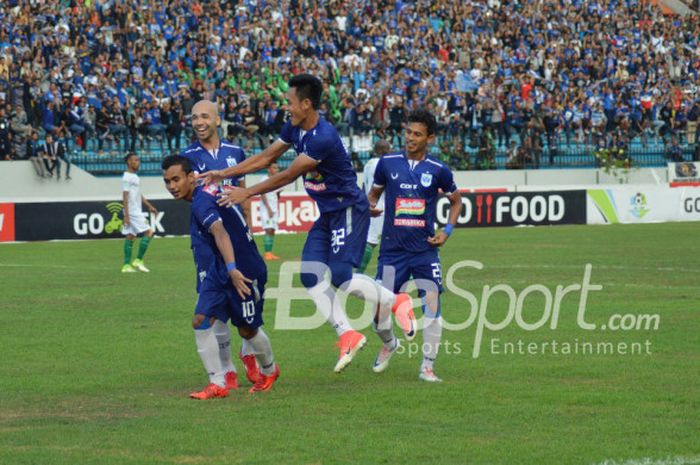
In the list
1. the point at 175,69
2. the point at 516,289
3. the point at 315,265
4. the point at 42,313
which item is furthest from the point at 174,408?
the point at 175,69

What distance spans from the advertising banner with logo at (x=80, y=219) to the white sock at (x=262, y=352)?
2296 centimetres

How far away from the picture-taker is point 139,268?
2356cm

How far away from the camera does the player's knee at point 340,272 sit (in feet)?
35.3

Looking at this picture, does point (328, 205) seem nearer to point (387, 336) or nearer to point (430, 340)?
point (387, 336)

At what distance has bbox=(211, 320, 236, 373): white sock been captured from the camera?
1040 cm

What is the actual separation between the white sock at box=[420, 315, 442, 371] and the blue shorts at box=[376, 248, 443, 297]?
1.08ft

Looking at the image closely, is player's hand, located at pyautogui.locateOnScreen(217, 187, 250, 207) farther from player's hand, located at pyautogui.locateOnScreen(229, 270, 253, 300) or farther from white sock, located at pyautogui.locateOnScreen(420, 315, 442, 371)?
white sock, located at pyautogui.locateOnScreen(420, 315, 442, 371)

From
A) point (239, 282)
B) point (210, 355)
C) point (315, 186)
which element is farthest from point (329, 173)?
point (210, 355)

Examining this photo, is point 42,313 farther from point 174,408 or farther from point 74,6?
point 74,6

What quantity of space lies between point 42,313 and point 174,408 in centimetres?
751

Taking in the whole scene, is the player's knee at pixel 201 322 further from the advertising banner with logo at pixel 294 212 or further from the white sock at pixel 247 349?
the advertising banner with logo at pixel 294 212

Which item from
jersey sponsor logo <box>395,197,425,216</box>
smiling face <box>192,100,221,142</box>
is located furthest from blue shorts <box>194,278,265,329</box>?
jersey sponsor logo <box>395,197,425,216</box>

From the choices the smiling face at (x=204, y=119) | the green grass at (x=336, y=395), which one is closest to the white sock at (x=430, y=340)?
the green grass at (x=336, y=395)

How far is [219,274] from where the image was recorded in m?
10.1
